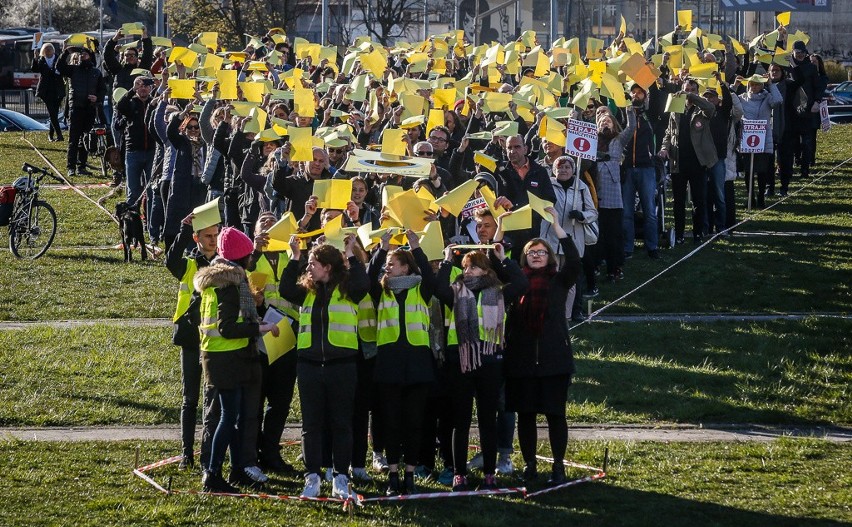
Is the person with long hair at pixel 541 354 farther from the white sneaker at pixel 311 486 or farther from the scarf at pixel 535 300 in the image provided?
the white sneaker at pixel 311 486

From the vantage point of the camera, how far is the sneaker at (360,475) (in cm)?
1029

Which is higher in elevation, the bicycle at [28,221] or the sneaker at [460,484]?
the bicycle at [28,221]

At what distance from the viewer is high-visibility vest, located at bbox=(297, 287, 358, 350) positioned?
9.70m

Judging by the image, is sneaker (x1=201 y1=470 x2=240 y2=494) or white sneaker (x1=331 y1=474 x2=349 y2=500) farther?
sneaker (x1=201 y1=470 x2=240 y2=494)

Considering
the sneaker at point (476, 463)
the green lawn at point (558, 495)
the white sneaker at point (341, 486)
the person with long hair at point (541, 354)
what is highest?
the person with long hair at point (541, 354)

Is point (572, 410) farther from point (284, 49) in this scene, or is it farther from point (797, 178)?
point (797, 178)

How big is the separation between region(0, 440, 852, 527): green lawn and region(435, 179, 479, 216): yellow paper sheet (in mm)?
1951

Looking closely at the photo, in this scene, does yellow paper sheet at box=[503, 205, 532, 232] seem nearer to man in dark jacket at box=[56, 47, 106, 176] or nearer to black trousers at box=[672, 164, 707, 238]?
black trousers at box=[672, 164, 707, 238]

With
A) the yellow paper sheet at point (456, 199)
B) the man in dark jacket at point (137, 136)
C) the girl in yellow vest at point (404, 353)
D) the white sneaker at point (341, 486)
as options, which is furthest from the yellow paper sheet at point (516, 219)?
the man in dark jacket at point (137, 136)

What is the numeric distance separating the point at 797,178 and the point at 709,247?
7.50 metres

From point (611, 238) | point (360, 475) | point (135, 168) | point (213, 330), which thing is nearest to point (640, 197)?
point (611, 238)

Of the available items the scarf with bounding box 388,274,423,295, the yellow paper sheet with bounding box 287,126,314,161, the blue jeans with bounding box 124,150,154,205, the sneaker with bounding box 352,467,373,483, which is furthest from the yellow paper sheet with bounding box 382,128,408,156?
the blue jeans with bounding box 124,150,154,205

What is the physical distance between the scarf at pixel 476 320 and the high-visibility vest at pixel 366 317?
21.9 inches

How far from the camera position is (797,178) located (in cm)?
2620
